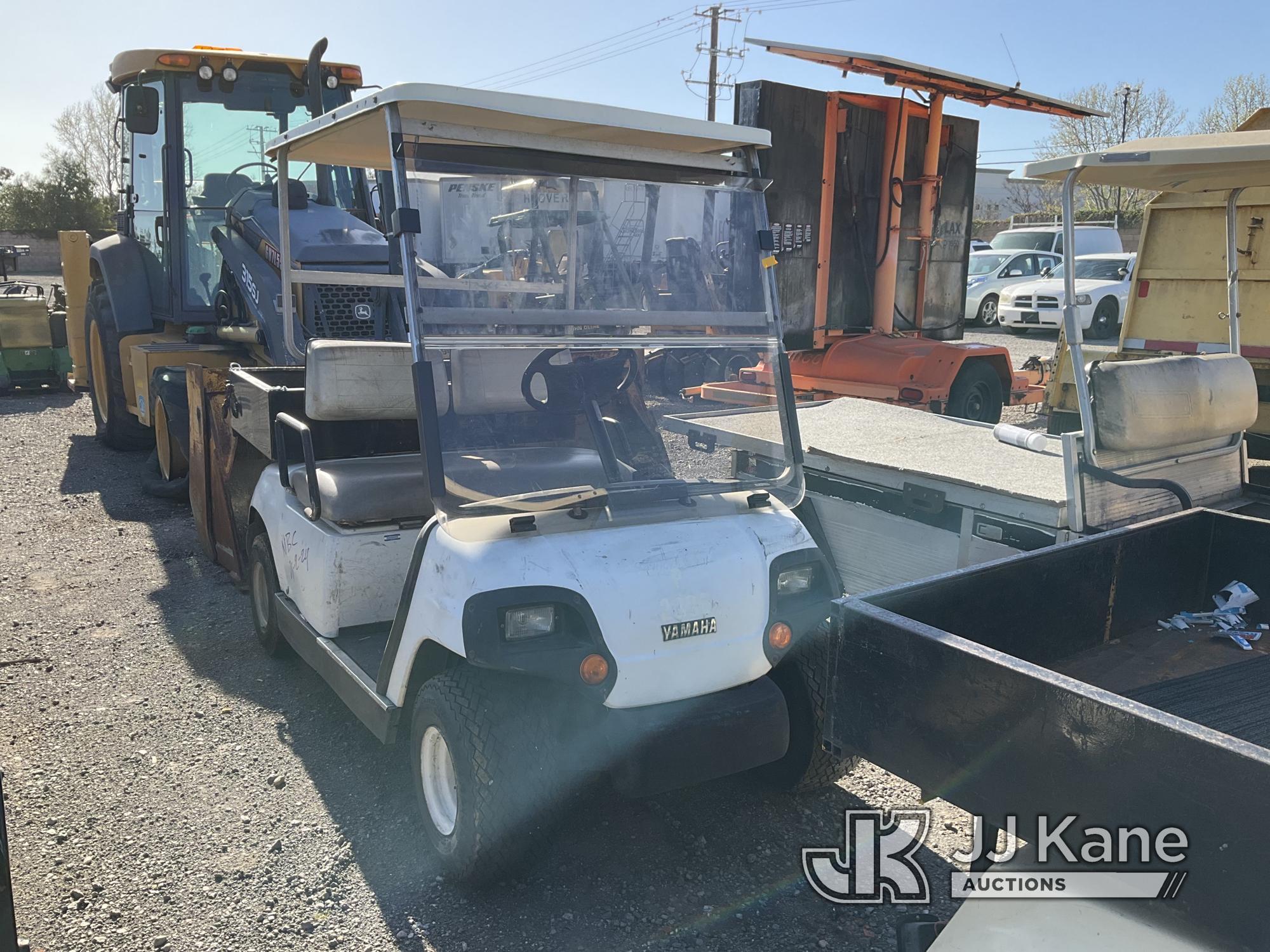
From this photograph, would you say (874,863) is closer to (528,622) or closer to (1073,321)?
(528,622)

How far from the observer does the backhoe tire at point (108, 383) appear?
7.98m

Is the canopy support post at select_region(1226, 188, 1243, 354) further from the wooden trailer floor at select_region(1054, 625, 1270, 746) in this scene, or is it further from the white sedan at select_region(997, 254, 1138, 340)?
the white sedan at select_region(997, 254, 1138, 340)

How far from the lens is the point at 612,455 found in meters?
3.11

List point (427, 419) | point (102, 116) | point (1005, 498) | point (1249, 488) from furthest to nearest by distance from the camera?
1. point (102, 116)
2. point (1249, 488)
3. point (1005, 498)
4. point (427, 419)

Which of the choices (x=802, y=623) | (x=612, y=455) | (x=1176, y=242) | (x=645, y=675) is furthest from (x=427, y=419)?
(x=1176, y=242)

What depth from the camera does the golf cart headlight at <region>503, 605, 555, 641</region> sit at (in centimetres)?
257

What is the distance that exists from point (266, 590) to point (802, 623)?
7.98ft

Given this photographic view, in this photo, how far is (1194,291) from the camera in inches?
274

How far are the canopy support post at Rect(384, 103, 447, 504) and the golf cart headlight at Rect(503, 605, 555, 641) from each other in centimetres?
44

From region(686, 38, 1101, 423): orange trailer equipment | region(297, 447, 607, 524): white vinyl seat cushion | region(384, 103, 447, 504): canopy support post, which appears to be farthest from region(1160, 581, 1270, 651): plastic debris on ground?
region(686, 38, 1101, 423): orange trailer equipment

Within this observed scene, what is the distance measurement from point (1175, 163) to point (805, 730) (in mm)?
2193

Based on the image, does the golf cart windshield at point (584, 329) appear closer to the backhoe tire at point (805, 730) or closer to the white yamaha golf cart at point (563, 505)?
the white yamaha golf cart at point (563, 505)

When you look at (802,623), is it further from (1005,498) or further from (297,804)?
(297,804)

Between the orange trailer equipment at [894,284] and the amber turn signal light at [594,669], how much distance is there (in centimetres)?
558
